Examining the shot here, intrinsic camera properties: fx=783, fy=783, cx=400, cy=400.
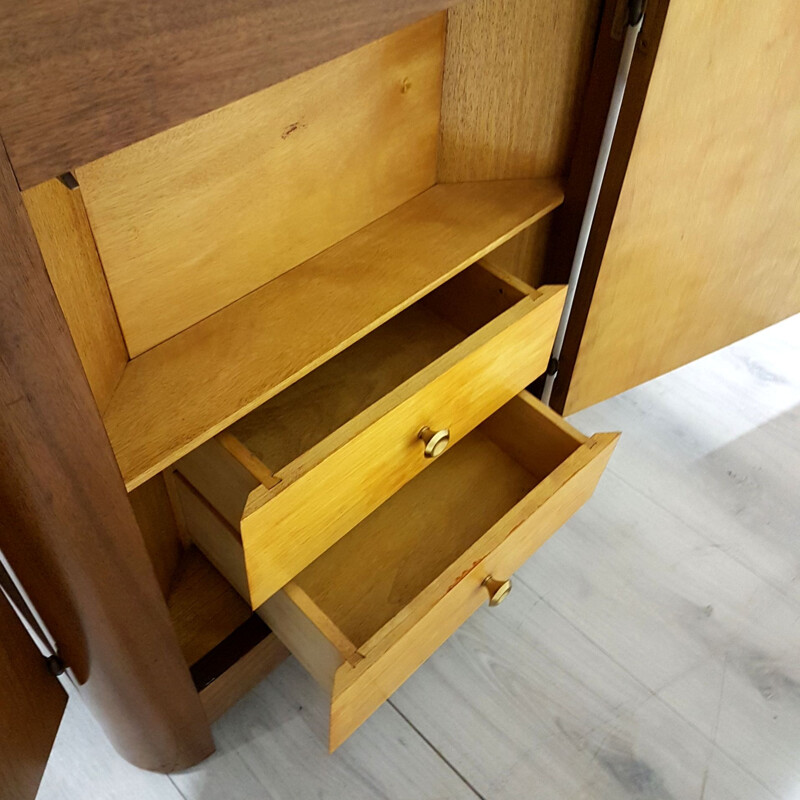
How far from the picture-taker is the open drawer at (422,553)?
74 centimetres

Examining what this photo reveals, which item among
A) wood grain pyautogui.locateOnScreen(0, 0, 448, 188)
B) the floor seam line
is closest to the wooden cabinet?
wood grain pyautogui.locateOnScreen(0, 0, 448, 188)

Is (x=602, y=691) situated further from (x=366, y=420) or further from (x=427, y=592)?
(x=366, y=420)

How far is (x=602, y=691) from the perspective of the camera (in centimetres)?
96

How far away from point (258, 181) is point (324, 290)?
0.12 metres

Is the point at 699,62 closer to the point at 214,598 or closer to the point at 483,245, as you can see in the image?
the point at 483,245

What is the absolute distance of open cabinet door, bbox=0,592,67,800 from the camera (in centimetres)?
64

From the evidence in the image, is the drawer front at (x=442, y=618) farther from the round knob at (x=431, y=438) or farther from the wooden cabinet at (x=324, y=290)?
the round knob at (x=431, y=438)

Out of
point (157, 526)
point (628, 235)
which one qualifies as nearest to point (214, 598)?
point (157, 526)

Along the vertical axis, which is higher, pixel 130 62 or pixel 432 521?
pixel 130 62

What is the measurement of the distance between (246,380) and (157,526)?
0.27 metres

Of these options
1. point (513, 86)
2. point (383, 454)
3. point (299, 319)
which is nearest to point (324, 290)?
point (299, 319)

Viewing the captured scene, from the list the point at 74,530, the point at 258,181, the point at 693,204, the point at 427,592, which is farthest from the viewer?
the point at 693,204

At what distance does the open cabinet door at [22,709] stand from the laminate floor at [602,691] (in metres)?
0.20

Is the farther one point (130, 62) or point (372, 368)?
point (372, 368)
